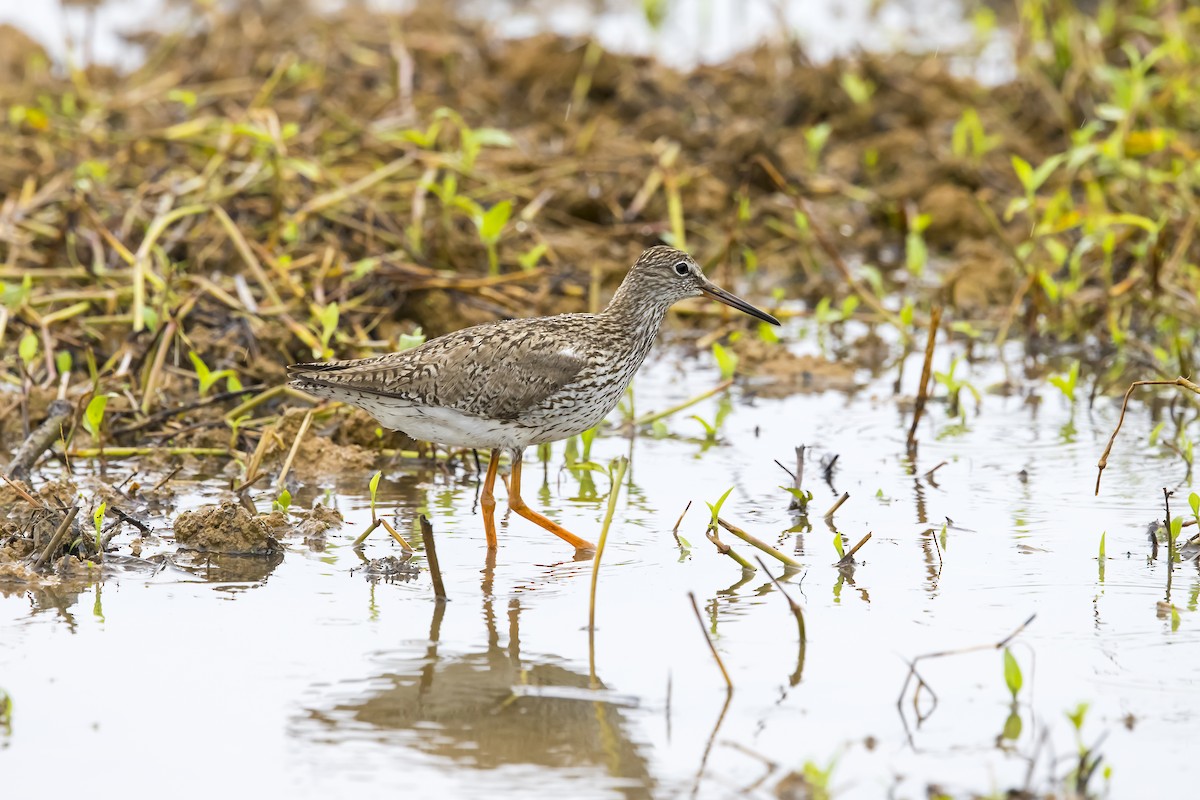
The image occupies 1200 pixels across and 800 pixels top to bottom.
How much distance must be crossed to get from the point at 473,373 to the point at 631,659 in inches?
87.0

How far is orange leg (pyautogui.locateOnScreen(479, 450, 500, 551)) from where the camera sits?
6953 millimetres

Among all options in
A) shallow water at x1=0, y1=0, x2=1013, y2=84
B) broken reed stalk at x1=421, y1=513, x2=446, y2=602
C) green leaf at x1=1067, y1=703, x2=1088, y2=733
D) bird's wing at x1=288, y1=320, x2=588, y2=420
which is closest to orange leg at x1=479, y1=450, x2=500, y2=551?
bird's wing at x1=288, y1=320, x2=588, y2=420

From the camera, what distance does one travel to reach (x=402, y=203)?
37.2 feet

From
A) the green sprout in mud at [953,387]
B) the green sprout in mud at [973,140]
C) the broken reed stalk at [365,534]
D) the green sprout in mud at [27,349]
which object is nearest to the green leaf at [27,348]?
the green sprout in mud at [27,349]

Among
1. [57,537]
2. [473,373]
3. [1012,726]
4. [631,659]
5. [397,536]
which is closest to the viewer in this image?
[1012,726]

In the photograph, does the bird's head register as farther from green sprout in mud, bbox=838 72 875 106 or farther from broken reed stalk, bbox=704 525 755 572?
green sprout in mud, bbox=838 72 875 106

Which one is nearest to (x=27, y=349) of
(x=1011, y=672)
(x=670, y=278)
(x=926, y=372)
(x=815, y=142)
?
(x=670, y=278)

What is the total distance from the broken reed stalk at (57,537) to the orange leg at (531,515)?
1.96 metres

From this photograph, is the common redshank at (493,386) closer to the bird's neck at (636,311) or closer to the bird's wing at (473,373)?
the bird's wing at (473,373)

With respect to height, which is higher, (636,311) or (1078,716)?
(636,311)

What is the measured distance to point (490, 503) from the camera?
7156mm

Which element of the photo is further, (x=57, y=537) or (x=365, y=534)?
(x=365, y=534)

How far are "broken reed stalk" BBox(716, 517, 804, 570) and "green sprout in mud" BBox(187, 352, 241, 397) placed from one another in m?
3.16

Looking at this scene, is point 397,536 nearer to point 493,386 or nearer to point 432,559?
point 432,559
